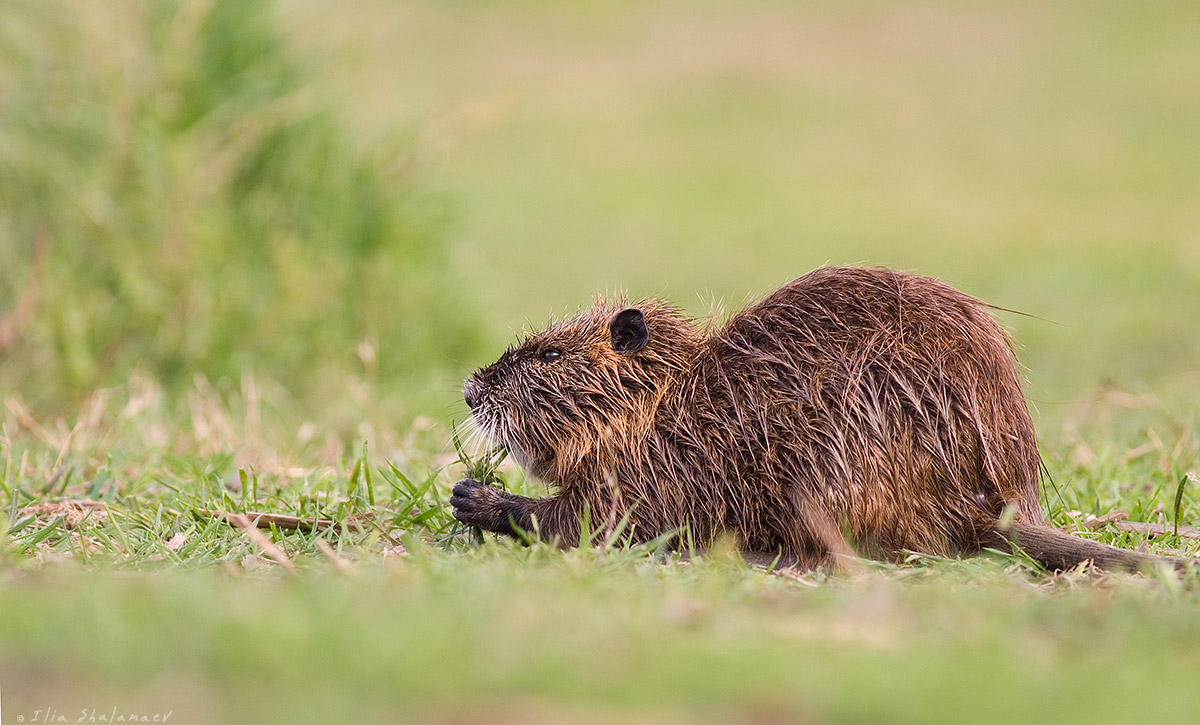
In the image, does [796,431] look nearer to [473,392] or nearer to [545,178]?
[473,392]

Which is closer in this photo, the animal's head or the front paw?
the front paw

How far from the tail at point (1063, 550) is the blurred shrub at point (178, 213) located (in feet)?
13.3

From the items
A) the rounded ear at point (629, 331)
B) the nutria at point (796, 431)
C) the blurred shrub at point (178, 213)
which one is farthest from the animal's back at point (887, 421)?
the blurred shrub at point (178, 213)

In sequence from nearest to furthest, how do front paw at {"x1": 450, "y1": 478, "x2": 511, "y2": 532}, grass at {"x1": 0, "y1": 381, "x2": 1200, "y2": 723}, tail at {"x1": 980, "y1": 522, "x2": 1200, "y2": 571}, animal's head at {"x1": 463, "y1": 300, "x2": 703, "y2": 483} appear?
grass at {"x1": 0, "y1": 381, "x2": 1200, "y2": 723} → tail at {"x1": 980, "y1": 522, "x2": 1200, "y2": 571} → front paw at {"x1": 450, "y1": 478, "x2": 511, "y2": 532} → animal's head at {"x1": 463, "y1": 300, "x2": 703, "y2": 483}

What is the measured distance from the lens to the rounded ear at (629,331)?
3596 millimetres

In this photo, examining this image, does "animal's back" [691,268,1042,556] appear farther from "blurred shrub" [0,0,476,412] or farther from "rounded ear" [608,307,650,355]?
"blurred shrub" [0,0,476,412]

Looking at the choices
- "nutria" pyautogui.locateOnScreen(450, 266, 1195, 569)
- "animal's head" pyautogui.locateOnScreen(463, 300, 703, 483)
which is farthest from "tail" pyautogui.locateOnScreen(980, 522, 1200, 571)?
"animal's head" pyautogui.locateOnScreen(463, 300, 703, 483)

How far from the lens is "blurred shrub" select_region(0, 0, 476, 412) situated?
21.2 ft

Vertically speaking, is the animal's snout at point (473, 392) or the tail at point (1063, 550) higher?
the animal's snout at point (473, 392)

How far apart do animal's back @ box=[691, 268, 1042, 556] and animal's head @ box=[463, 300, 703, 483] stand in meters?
0.21

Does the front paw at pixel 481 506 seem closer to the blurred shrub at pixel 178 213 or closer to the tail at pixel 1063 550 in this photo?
the tail at pixel 1063 550

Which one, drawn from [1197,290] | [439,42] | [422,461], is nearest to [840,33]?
[439,42]

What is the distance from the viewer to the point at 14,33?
6777mm

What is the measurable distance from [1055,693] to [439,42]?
71.9 feet
